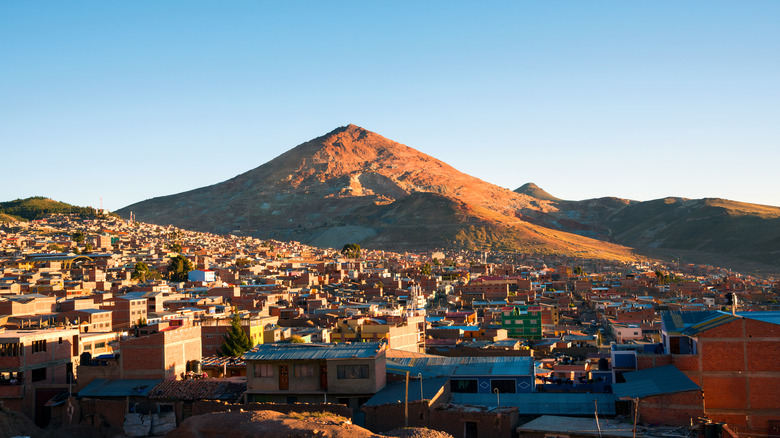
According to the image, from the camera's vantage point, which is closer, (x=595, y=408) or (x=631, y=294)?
(x=595, y=408)

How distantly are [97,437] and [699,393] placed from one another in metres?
14.6

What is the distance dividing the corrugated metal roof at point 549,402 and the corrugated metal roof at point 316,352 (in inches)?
61.2

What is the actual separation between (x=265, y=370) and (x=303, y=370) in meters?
1.01

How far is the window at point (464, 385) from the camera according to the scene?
2144cm

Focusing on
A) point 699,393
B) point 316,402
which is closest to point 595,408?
point 699,393

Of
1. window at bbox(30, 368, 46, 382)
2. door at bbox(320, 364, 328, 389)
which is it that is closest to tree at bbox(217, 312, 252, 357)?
window at bbox(30, 368, 46, 382)

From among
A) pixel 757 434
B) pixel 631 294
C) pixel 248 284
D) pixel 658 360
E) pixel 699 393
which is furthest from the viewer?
pixel 631 294

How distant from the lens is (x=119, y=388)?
21.6 m

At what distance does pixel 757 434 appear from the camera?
19.0m

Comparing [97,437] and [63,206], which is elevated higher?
[63,206]

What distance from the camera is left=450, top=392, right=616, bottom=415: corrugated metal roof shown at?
1855cm

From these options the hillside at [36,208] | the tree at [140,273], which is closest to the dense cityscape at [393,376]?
the tree at [140,273]

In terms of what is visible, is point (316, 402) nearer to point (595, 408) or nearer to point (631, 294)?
point (595, 408)

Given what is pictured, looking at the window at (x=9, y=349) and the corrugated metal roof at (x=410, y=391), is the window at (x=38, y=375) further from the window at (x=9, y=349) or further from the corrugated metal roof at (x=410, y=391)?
the corrugated metal roof at (x=410, y=391)
